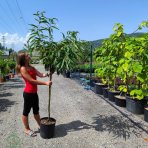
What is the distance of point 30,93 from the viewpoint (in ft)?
15.4

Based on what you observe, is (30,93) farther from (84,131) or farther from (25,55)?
(84,131)

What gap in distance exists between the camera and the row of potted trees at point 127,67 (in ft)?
17.1

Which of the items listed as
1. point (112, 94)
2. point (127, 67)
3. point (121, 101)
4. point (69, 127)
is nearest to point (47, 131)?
point (69, 127)

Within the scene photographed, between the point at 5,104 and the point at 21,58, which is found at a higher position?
the point at 21,58

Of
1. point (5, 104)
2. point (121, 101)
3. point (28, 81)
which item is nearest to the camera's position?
point (28, 81)

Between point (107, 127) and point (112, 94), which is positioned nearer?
point (107, 127)

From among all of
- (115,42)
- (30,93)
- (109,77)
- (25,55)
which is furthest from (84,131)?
(109,77)

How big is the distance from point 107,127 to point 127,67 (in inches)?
55.1

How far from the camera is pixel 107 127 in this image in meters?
5.38

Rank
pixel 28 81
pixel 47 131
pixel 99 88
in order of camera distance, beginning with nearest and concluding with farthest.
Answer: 1. pixel 28 81
2. pixel 47 131
3. pixel 99 88

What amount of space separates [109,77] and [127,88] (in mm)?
1917

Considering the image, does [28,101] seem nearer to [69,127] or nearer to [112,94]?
[69,127]

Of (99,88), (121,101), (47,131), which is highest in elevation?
(99,88)

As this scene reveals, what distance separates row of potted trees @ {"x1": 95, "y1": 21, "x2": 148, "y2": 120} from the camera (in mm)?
5219
